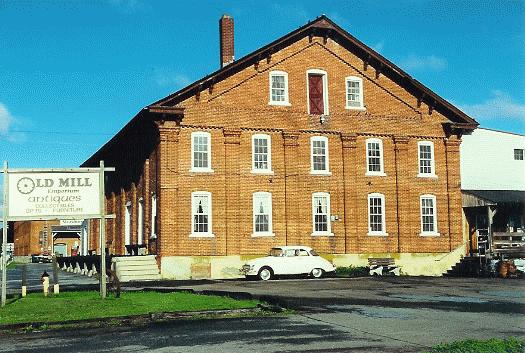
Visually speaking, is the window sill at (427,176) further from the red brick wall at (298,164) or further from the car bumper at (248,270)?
the car bumper at (248,270)

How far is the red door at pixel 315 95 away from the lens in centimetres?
3366

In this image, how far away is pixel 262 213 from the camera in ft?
105

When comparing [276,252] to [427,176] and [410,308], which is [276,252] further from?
[410,308]

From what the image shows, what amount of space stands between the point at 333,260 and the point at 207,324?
2000 centimetres

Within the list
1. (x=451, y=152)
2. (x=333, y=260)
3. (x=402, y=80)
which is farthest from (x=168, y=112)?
(x=451, y=152)

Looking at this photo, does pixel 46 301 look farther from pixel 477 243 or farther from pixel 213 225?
pixel 477 243

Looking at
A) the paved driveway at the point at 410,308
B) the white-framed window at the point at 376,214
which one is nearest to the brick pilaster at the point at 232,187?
the paved driveway at the point at 410,308

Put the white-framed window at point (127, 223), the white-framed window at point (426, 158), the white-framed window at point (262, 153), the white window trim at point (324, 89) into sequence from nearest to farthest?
1. the white-framed window at point (262, 153)
2. the white window trim at point (324, 89)
3. the white-framed window at point (426, 158)
4. the white-framed window at point (127, 223)

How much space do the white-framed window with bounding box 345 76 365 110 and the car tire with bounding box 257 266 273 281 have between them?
10.2 metres

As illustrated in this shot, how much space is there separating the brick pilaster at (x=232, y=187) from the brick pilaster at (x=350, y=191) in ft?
19.0

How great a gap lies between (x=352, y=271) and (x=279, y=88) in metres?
9.95

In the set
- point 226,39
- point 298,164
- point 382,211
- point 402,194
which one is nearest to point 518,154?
point 402,194

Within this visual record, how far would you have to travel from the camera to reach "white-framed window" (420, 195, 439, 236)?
35.0 metres

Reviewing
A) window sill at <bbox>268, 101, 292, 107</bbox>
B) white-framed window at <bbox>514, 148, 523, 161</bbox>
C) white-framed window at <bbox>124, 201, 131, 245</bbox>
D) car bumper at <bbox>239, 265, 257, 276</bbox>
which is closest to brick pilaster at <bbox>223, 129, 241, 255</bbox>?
car bumper at <bbox>239, 265, 257, 276</bbox>
